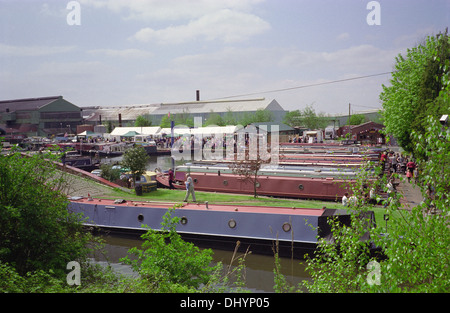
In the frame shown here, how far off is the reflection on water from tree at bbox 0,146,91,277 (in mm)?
3762

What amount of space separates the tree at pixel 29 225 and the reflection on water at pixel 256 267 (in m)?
3.76

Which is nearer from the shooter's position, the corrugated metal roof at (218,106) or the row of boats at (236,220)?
the row of boats at (236,220)

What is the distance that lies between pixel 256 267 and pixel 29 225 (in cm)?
725

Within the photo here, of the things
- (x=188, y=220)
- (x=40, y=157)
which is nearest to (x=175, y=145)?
(x=188, y=220)

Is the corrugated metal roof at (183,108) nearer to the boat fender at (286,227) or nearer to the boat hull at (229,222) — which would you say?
the boat hull at (229,222)

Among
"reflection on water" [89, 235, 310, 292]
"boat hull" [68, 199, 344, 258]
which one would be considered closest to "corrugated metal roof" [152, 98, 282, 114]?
"boat hull" [68, 199, 344, 258]

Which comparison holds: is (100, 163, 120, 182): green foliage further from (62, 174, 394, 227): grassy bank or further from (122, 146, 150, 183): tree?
(122, 146, 150, 183): tree

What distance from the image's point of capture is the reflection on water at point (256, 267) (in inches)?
416

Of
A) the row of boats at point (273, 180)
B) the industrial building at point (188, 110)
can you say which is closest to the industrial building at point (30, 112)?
the row of boats at point (273, 180)

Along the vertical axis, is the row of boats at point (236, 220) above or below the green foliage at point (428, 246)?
below

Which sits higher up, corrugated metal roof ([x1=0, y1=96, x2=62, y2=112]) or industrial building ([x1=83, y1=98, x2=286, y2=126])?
industrial building ([x1=83, y1=98, x2=286, y2=126])

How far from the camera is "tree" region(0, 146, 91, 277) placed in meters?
5.79

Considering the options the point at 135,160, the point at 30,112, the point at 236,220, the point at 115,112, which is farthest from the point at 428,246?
the point at 115,112
